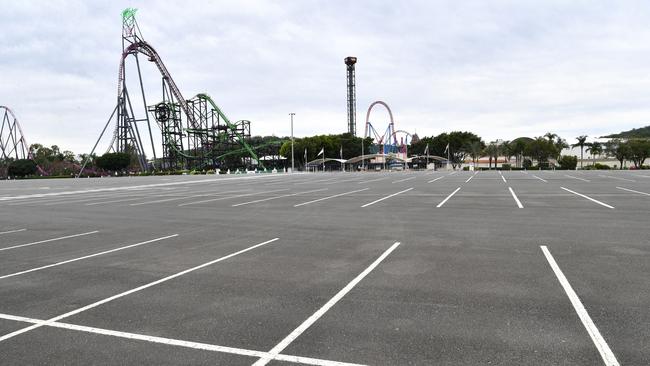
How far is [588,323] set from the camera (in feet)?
12.6

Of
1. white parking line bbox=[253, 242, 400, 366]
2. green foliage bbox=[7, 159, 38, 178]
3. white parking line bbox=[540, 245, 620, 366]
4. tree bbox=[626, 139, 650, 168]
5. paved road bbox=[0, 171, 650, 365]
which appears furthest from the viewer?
tree bbox=[626, 139, 650, 168]

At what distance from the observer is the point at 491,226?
9.63 m

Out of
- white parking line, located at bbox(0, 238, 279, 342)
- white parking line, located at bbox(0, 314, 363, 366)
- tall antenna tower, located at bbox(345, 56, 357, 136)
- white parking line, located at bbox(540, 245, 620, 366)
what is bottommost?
white parking line, located at bbox(0, 238, 279, 342)

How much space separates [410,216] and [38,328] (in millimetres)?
9304

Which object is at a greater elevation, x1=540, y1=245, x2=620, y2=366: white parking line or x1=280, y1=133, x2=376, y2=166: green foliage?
x1=280, y1=133, x2=376, y2=166: green foliage

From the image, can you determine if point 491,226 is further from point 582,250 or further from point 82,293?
point 82,293

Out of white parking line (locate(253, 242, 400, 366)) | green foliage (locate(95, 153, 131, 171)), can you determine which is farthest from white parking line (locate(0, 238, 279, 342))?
green foliage (locate(95, 153, 131, 171))

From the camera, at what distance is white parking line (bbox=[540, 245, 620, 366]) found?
127 inches

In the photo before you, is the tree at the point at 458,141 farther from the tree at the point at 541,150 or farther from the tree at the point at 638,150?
the tree at the point at 638,150

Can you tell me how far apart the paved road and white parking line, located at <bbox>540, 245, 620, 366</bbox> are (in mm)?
17

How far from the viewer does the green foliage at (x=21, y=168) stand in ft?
293

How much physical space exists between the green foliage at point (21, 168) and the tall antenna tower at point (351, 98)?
289 ft

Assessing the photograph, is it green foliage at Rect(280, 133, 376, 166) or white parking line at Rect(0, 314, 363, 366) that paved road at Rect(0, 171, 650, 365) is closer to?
white parking line at Rect(0, 314, 363, 366)

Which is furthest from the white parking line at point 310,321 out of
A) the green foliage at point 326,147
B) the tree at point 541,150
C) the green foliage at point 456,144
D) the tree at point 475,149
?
the green foliage at point 456,144
